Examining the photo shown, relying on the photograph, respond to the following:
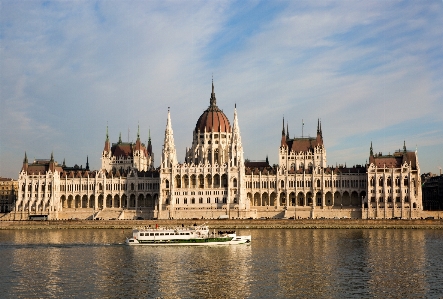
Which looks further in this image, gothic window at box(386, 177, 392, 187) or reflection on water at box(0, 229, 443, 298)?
gothic window at box(386, 177, 392, 187)

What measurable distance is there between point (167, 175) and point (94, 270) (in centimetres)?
8897

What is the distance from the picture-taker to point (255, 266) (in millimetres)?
68438

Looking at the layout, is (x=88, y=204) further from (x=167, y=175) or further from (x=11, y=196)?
(x=11, y=196)

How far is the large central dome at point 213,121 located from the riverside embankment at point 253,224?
34996 millimetres

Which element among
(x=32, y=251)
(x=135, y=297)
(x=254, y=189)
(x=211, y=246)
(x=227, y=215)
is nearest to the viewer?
(x=135, y=297)

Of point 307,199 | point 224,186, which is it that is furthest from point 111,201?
point 307,199

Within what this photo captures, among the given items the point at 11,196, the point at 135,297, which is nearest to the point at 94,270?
the point at 135,297

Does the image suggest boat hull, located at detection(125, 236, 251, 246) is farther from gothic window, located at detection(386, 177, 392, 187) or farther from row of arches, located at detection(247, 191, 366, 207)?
gothic window, located at detection(386, 177, 392, 187)

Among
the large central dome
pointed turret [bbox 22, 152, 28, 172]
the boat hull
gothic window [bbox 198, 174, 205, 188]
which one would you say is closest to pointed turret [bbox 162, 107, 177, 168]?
gothic window [bbox 198, 174, 205, 188]

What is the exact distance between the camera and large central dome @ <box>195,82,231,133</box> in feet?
547

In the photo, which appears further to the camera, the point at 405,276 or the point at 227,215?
the point at 227,215

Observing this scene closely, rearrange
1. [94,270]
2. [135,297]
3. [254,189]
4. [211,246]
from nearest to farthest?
[135,297], [94,270], [211,246], [254,189]

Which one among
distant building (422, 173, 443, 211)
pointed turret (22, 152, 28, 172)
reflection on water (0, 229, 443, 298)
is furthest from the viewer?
distant building (422, 173, 443, 211)

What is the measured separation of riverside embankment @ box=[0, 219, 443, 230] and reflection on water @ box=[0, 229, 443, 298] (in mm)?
29608
